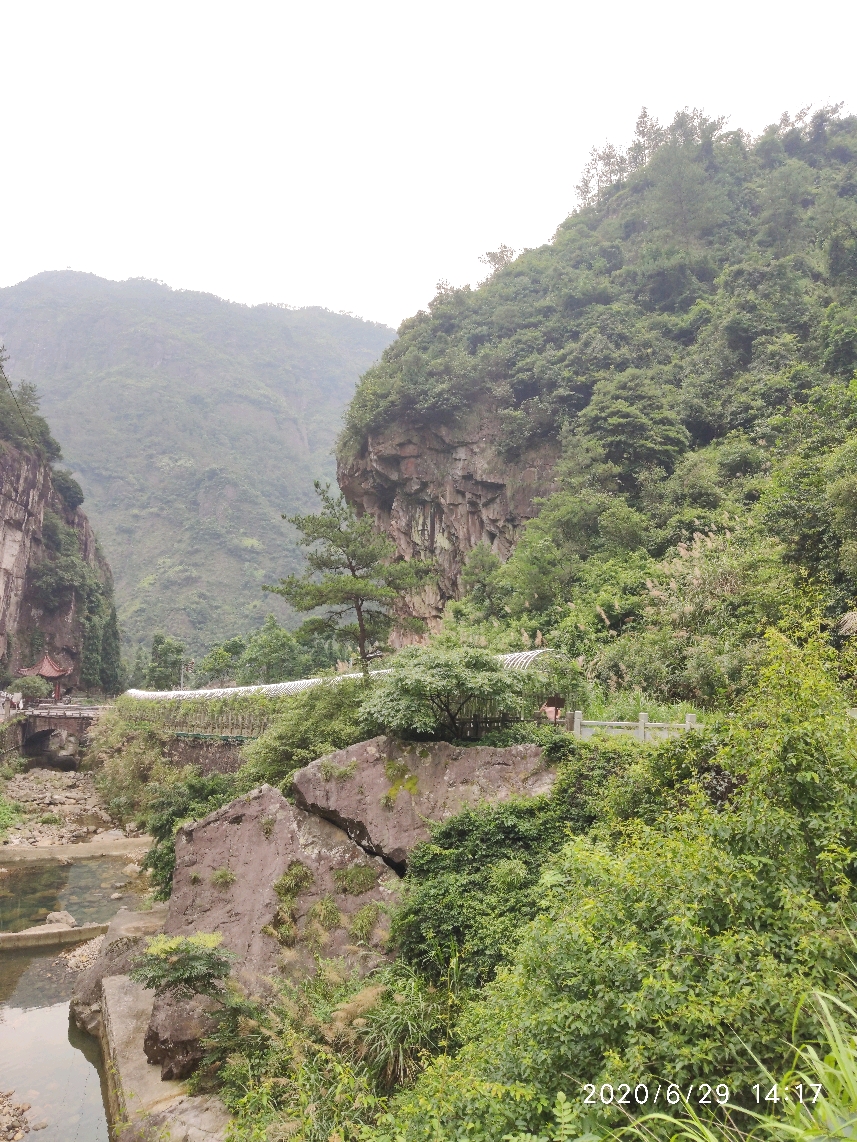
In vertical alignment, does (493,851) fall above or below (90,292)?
below

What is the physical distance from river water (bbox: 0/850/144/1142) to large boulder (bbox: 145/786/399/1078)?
1580mm

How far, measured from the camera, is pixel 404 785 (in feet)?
30.4

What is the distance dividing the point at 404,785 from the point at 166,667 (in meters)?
35.3

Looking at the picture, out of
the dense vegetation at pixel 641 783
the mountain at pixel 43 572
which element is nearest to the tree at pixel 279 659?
the dense vegetation at pixel 641 783

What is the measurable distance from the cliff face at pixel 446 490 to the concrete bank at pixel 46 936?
19.5m

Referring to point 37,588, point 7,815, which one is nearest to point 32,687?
point 37,588

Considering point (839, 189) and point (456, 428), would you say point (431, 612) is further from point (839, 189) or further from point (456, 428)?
point (839, 189)

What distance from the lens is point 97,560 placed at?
171 feet

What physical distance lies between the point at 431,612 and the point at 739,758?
88.6 feet

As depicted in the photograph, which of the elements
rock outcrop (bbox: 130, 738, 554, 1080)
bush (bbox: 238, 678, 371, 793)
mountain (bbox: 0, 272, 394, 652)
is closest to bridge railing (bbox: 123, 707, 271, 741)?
bush (bbox: 238, 678, 371, 793)

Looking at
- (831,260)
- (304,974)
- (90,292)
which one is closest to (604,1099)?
(304,974)

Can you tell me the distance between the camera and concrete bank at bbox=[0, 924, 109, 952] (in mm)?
12781

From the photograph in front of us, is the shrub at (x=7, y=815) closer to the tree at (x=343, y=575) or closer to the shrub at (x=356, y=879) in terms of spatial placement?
the tree at (x=343, y=575)

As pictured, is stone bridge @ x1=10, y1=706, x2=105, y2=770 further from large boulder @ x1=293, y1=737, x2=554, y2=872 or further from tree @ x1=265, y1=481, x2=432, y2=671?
large boulder @ x1=293, y1=737, x2=554, y2=872
